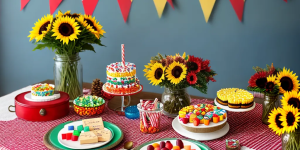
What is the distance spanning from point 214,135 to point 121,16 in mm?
1678

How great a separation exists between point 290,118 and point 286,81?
34 cm

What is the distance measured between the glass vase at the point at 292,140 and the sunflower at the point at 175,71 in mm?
487

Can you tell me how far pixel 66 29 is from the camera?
1.50m

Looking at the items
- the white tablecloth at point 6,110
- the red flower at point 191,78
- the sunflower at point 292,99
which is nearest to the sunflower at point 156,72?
the red flower at point 191,78

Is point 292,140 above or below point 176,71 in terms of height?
below

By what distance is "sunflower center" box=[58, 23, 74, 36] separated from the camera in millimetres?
1479

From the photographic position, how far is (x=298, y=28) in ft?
7.23

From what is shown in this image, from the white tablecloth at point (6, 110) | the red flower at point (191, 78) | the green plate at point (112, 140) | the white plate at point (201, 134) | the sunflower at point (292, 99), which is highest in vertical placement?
the sunflower at point (292, 99)

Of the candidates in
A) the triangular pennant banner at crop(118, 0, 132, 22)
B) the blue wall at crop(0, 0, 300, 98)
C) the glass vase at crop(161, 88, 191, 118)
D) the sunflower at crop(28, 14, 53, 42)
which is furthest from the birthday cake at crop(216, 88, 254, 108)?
the triangular pennant banner at crop(118, 0, 132, 22)

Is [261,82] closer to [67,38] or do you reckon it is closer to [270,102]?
[270,102]

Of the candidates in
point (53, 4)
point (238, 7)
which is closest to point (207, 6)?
point (238, 7)

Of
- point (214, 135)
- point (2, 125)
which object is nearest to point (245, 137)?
point (214, 135)

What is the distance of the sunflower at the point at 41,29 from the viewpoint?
4.80ft

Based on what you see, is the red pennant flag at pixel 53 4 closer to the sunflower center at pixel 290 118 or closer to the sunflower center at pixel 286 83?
the sunflower center at pixel 286 83
